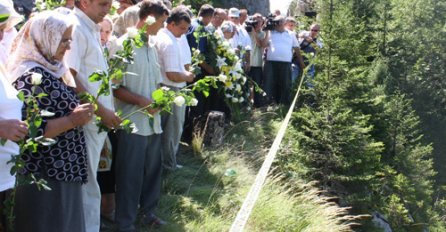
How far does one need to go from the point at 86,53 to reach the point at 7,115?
3.08 ft

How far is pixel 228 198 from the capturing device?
5.41 m

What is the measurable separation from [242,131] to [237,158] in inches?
55.5

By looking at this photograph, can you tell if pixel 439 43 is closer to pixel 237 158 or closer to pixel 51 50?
pixel 237 158

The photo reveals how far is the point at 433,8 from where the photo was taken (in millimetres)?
22609

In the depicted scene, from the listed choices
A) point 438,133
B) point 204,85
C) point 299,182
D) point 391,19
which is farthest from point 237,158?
point 438,133

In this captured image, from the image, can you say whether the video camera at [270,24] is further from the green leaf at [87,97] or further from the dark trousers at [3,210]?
the dark trousers at [3,210]

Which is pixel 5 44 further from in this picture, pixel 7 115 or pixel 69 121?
pixel 7 115

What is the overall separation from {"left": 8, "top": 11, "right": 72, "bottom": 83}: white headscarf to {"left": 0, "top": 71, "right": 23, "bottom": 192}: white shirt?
26cm

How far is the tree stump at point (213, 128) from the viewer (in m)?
6.83

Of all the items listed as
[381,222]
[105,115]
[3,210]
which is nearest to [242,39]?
[381,222]

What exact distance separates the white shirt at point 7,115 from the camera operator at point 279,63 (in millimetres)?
7034

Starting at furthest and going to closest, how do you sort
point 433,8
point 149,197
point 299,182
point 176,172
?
1. point 433,8
2. point 299,182
3. point 176,172
4. point 149,197

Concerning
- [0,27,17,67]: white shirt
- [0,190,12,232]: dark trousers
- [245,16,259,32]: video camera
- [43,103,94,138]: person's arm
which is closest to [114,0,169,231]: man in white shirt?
[0,27,17,67]: white shirt

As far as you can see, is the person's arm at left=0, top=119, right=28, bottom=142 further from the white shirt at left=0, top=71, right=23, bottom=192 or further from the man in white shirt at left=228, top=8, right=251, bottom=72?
the man in white shirt at left=228, top=8, right=251, bottom=72
